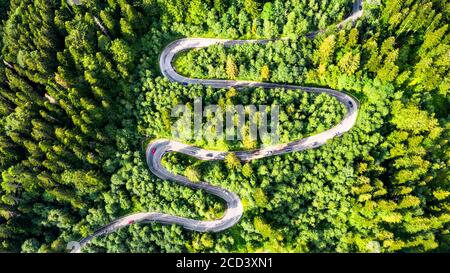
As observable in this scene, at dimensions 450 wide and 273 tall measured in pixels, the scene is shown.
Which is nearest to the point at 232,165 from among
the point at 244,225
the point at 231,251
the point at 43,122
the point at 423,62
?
the point at 244,225

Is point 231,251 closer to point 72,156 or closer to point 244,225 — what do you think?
point 244,225

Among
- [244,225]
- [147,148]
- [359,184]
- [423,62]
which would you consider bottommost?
[244,225]

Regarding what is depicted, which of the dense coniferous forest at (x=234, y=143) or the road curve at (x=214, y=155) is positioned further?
the road curve at (x=214, y=155)

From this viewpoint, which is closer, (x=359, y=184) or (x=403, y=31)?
(x=359, y=184)

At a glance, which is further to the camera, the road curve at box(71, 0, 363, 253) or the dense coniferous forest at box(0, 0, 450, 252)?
the road curve at box(71, 0, 363, 253)

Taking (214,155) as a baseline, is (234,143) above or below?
above

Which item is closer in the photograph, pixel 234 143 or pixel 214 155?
pixel 234 143

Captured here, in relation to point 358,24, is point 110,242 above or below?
below
